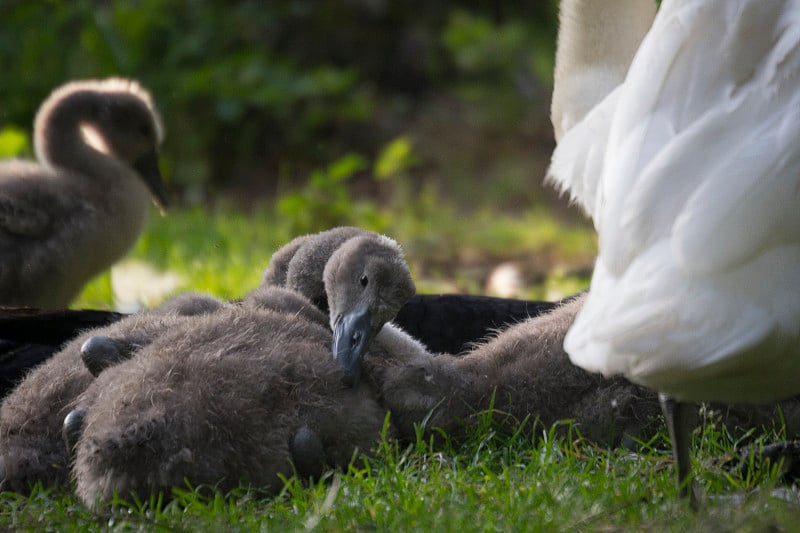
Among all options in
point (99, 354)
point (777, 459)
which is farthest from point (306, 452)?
point (777, 459)

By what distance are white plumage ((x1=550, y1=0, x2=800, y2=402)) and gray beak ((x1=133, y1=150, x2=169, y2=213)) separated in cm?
377

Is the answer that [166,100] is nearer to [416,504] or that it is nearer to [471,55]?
[471,55]

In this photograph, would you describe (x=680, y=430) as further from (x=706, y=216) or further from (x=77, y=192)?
(x=77, y=192)

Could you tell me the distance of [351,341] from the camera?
3404mm

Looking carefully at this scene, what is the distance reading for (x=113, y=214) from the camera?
5582 millimetres

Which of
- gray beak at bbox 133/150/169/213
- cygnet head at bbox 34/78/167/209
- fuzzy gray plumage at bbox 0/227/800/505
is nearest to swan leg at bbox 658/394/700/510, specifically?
fuzzy gray plumage at bbox 0/227/800/505

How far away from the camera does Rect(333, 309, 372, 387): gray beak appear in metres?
3.32

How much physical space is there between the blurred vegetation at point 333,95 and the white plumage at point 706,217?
5.43 metres

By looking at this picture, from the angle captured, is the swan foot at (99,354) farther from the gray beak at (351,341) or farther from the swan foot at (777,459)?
the swan foot at (777,459)

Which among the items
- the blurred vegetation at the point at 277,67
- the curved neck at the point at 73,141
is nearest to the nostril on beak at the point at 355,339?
the curved neck at the point at 73,141

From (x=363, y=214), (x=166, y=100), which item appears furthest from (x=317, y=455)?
(x=166, y=100)

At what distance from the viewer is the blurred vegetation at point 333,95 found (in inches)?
377

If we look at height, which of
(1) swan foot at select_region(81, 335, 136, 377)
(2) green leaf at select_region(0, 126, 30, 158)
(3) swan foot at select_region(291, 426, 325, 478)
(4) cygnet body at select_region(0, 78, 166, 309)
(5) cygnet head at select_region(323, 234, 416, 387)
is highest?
(2) green leaf at select_region(0, 126, 30, 158)

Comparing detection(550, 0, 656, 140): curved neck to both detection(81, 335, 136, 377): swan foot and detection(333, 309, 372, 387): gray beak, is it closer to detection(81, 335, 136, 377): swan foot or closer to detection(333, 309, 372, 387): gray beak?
detection(333, 309, 372, 387): gray beak
